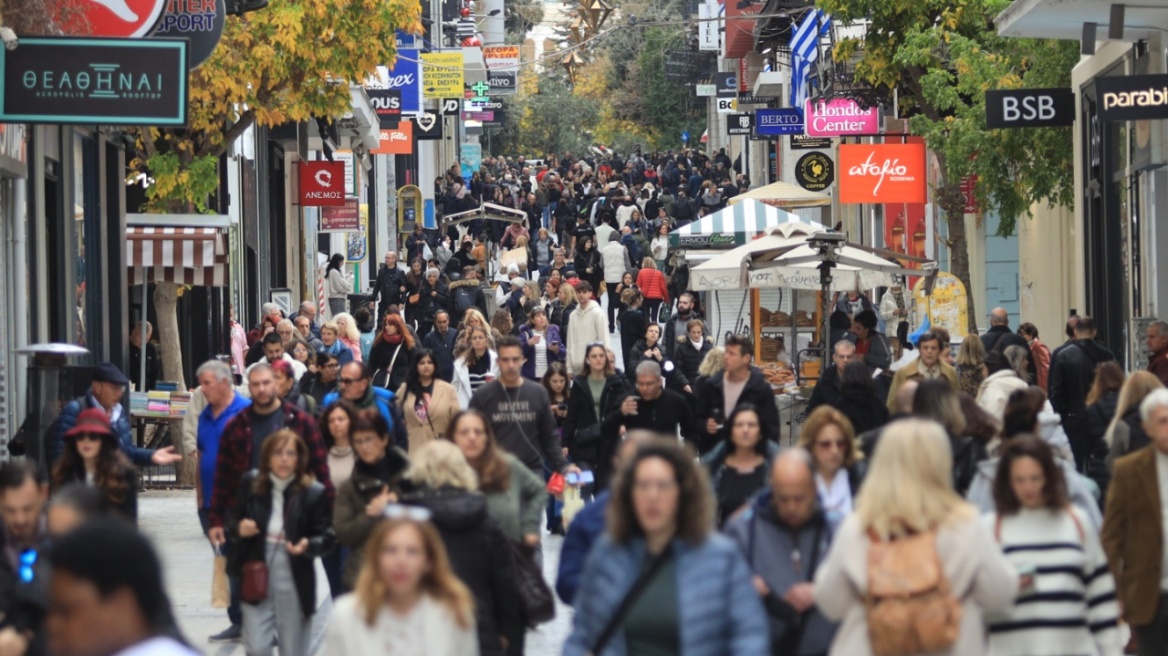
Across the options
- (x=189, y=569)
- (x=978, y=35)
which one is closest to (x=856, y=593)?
(x=189, y=569)

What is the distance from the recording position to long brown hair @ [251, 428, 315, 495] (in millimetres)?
9281

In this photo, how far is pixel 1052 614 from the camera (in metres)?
7.00

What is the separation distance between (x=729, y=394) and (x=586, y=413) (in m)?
1.34

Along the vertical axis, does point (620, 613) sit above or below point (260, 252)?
below

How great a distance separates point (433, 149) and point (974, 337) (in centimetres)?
5749

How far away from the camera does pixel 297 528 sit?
30.7 feet

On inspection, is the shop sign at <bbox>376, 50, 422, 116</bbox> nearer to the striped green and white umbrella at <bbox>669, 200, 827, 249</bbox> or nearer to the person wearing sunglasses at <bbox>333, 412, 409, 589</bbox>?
the striped green and white umbrella at <bbox>669, 200, 827, 249</bbox>

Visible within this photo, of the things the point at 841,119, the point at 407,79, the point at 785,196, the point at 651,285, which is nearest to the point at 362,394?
the point at 651,285

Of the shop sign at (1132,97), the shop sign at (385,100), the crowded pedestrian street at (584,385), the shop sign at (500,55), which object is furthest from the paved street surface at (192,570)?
the shop sign at (500,55)

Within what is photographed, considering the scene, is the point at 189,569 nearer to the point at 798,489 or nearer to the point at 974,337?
the point at 974,337

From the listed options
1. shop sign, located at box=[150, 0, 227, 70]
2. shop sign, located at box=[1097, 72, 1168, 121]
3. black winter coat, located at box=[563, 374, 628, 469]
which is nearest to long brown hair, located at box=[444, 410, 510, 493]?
black winter coat, located at box=[563, 374, 628, 469]

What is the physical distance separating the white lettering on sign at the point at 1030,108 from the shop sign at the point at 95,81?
955cm

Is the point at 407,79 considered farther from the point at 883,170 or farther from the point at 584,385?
the point at 584,385

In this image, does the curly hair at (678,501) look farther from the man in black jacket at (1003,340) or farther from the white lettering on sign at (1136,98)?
the man in black jacket at (1003,340)
